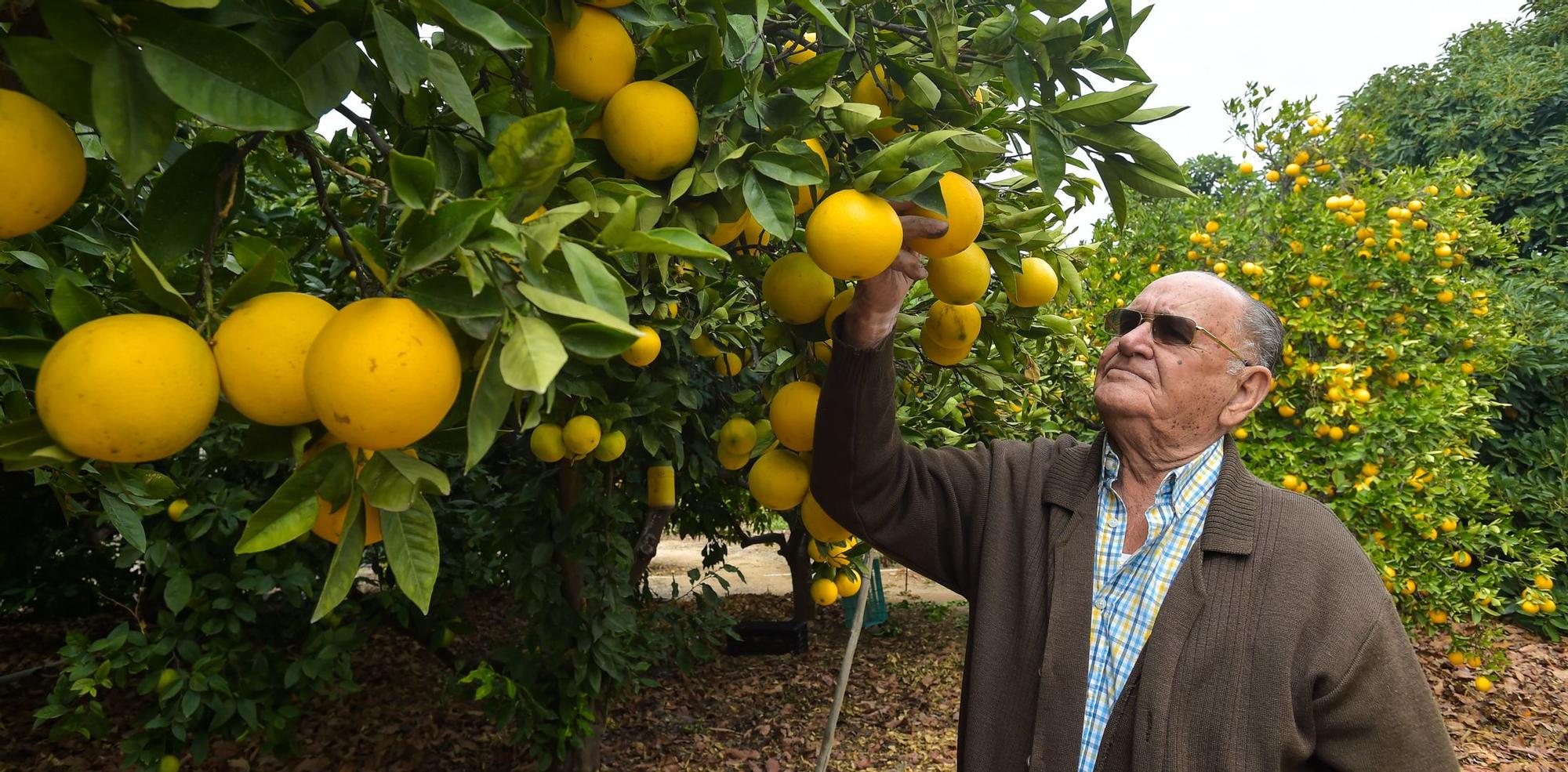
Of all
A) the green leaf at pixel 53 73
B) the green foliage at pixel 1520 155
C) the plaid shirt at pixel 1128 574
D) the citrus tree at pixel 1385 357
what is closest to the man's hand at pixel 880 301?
the plaid shirt at pixel 1128 574

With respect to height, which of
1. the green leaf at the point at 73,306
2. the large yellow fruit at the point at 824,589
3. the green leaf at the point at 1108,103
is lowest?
the large yellow fruit at the point at 824,589

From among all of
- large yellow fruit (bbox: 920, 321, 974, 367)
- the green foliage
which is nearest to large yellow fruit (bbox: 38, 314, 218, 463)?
large yellow fruit (bbox: 920, 321, 974, 367)

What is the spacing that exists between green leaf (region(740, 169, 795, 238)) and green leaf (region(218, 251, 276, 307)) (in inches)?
19.4

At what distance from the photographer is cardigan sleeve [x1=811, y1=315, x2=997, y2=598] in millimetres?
1556

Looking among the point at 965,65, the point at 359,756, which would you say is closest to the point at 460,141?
the point at 965,65

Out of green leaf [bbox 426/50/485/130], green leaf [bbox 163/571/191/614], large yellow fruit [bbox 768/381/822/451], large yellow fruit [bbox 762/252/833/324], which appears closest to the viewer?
green leaf [bbox 426/50/485/130]

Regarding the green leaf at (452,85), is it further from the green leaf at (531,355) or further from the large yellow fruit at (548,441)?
the large yellow fruit at (548,441)

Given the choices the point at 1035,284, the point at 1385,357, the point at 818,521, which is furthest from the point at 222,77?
the point at 1385,357

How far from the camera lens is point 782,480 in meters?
1.69

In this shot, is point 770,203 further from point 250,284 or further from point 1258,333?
point 1258,333

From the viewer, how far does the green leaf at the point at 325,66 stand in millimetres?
834

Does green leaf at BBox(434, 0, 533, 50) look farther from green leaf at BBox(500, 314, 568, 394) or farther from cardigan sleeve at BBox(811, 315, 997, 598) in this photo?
cardigan sleeve at BBox(811, 315, 997, 598)

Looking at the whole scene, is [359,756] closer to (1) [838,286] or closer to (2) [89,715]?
(2) [89,715]

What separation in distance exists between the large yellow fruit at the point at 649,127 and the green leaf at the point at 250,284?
0.42m
